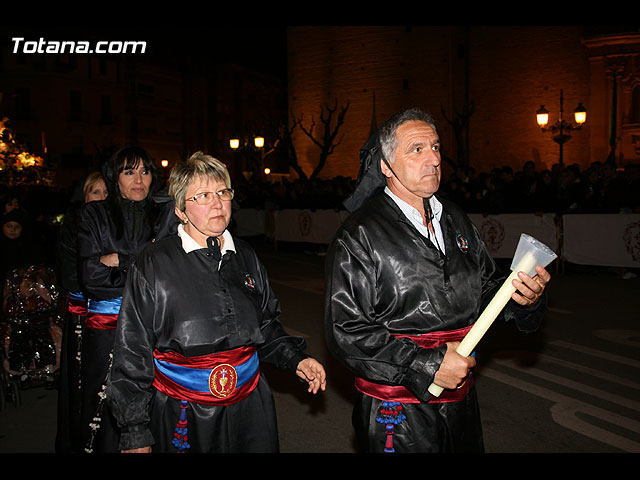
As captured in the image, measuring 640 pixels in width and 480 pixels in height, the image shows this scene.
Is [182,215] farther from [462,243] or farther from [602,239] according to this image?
[602,239]

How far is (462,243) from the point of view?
2969 millimetres

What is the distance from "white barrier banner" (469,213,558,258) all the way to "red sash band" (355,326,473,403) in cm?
1012

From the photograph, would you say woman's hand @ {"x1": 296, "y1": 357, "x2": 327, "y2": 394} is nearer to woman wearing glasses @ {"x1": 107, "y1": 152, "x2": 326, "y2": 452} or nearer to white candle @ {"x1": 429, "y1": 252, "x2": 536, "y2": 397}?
woman wearing glasses @ {"x1": 107, "y1": 152, "x2": 326, "y2": 452}

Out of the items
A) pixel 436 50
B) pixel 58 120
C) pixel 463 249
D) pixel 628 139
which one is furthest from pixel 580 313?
pixel 58 120

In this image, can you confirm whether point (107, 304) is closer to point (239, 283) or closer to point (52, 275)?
point (239, 283)

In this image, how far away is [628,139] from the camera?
1097 inches

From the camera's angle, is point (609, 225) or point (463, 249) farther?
point (609, 225)

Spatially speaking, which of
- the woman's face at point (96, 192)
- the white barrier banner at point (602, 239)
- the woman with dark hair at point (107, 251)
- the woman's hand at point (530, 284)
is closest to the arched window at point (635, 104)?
the white barrier banner at point (602, 239)

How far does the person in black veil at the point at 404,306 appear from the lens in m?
2.64

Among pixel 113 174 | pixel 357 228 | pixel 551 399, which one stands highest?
pixel 113 174

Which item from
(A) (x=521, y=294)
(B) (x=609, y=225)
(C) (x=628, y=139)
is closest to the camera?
(A) (x=521, y=294)

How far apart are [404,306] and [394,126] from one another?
889 mm

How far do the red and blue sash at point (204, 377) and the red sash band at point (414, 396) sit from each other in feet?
2.07

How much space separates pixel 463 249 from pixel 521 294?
381mm
